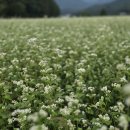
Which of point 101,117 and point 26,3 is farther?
point 26,3

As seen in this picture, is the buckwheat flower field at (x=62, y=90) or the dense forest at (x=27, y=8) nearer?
the buckwheat flower field at (x=62, y=90)

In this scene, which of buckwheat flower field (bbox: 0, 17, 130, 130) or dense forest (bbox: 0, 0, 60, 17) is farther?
dense forest (bbox: 0, 0, 60, 17)

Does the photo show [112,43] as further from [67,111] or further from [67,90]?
[67,111]

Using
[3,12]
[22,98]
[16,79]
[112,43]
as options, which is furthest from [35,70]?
[3,12]

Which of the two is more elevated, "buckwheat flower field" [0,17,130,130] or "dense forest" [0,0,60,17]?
"buckwheat flower field" [0,17,130,130]

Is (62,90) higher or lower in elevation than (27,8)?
higher

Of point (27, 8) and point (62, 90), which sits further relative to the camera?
point (27, 8)

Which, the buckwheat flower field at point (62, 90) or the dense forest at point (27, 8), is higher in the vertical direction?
the buckwheat flower field at point (62, 90)

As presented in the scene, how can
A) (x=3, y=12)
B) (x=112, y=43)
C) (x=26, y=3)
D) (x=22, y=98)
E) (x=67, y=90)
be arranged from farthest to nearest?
(x=26, y=3) < (x=3, y=12) < (x=112, y=43) < (x=67, y=90) < (x=22, y=98)
